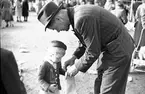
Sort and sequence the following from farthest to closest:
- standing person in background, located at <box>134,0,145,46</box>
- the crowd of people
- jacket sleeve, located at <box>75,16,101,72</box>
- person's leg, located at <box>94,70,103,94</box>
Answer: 1. the crowd of people
2. standing person in background, located at <box>134,0,145,46</box>
3. person's leg, located at <box>94,70,103,94</box>
4. jacket sleeve, located at <box>75,16,101,72</box>

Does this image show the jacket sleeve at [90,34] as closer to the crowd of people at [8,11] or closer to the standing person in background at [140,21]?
the standing person in background at [140,21]

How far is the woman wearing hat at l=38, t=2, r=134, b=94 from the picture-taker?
2.61 m

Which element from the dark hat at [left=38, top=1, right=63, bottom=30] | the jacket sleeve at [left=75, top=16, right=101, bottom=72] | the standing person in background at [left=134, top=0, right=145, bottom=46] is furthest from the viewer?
the standing person in background at [left=134, top=0, right=145, bottom=46]

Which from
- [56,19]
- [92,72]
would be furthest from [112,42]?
[92,72]

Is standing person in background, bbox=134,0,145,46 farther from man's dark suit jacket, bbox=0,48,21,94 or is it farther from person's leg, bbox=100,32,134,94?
man's dark suit jacket, bbox=0,48,21,94

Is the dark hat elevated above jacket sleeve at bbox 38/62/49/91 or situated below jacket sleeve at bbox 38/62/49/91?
above

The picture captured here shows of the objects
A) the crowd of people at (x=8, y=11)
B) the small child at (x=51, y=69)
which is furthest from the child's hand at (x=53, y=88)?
the crowd of people at (x=8, y=11)

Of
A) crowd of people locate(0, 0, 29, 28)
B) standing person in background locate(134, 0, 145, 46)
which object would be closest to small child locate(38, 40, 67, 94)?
standing person in background locate(134, 0, 145, 46)

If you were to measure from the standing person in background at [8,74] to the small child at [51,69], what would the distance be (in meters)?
1.42

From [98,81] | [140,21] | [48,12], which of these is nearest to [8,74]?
[48,12]

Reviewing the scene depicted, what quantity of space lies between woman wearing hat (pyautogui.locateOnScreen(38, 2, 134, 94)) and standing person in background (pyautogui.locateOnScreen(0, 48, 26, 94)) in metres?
0.98

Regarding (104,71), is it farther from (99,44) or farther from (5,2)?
(5,2)

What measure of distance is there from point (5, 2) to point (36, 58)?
7.45 meters

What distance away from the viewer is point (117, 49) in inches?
111
